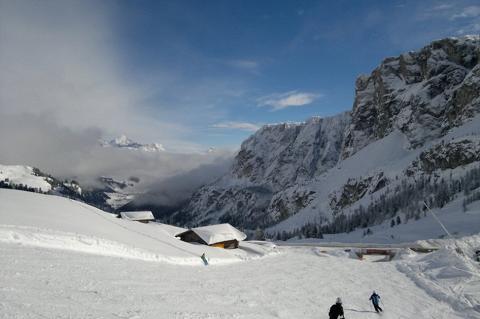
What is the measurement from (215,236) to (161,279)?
3006cm

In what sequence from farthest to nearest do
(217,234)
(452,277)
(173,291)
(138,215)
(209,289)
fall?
1. (138,215)
2. (217,234)
3. (452,277)
4. (209,289)
5. (173,291)

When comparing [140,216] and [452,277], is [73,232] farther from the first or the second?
[140,216]

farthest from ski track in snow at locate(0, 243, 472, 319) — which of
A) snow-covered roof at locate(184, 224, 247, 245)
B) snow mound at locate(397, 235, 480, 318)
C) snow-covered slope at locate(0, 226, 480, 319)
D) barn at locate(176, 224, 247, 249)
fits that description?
barn at locate(176, 224, 247, 249)

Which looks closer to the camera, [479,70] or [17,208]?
[17,208]

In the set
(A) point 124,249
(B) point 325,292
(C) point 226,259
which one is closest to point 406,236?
(C) point 226,259

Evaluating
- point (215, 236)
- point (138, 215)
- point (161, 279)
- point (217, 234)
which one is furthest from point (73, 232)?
point (138, 215)

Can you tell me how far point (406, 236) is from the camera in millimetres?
90250

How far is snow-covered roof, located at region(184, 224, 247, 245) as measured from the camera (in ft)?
171

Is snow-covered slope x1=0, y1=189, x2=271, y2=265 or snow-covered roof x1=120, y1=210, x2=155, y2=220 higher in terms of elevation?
snow-covered roof x1=120, y1=210, x2=155, y2=220

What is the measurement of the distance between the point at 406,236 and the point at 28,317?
302 feet

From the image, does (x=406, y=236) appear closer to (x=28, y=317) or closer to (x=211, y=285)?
(x=211, y=285)

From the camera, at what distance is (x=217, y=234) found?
53.2m

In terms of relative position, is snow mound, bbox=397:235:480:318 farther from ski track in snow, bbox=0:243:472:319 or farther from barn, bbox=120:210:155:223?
barn, bbox=120:210:155:223

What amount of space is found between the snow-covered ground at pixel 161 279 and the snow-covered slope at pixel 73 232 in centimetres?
10
